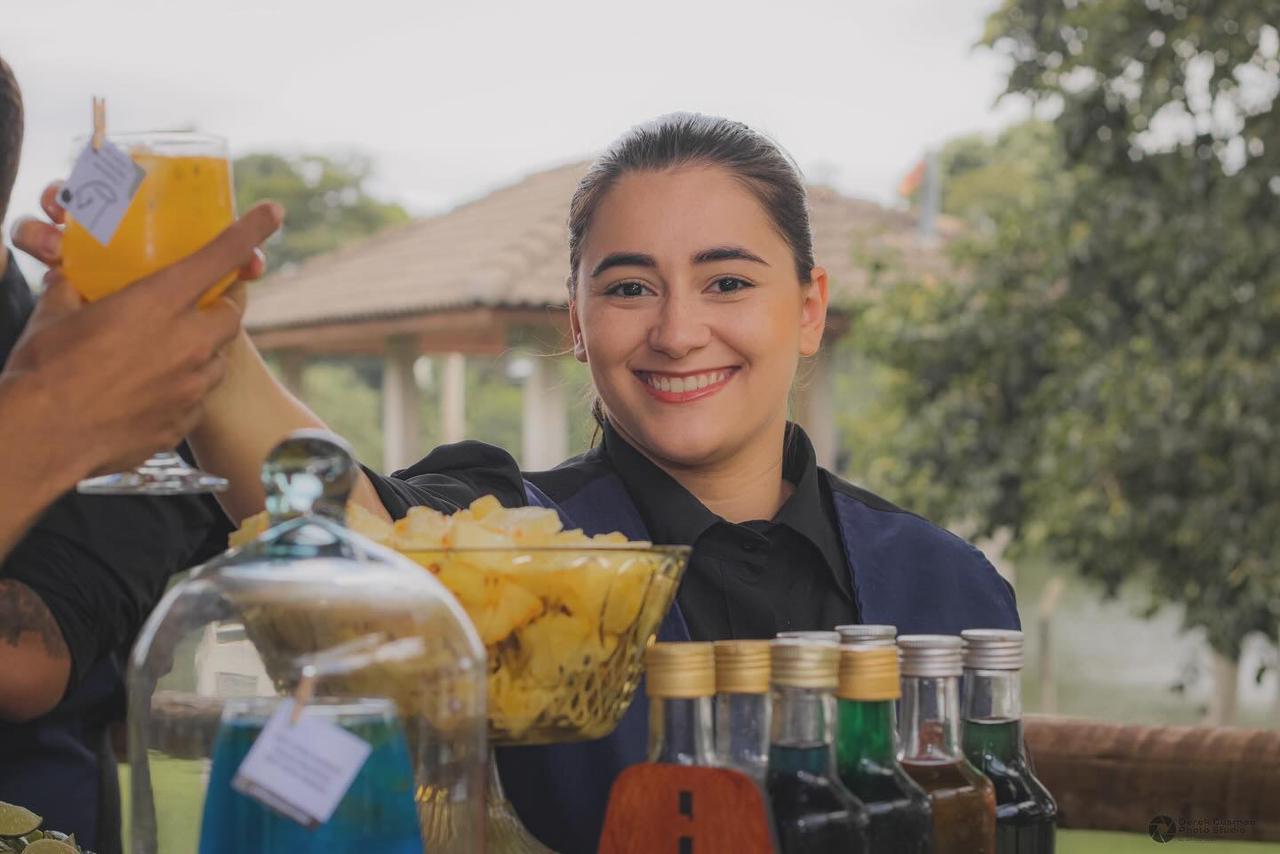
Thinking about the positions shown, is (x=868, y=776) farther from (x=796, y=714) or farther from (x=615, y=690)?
(x=615, y=690)

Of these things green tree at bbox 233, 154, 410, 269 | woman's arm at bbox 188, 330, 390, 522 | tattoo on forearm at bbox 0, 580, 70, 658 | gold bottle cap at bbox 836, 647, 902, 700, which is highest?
green tree at bbox 233, 154, 410, 269

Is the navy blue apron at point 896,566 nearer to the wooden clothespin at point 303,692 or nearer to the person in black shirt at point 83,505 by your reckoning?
the person in black shirt at point 83,505

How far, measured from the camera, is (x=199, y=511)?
1892 mm

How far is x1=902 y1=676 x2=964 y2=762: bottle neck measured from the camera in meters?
1.08

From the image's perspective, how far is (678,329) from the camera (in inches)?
73.7

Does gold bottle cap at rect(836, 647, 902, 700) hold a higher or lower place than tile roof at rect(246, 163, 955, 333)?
lower

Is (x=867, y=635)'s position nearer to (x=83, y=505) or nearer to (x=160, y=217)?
(x=160, y=217)

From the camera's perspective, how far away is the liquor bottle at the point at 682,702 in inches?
40.0

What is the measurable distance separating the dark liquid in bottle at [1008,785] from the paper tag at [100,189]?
2.21 ft

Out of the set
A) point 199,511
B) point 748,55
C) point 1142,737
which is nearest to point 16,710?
point 199,511

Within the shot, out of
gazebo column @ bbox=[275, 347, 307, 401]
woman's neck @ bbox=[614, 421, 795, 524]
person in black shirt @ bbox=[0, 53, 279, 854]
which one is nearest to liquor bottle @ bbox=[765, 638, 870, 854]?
person in black shirt @ bbox=[0, 53, 279, 854]

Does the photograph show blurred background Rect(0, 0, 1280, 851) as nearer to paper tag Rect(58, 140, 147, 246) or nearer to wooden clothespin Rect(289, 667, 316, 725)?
paper tag Rect(58, 140, 147, 246)

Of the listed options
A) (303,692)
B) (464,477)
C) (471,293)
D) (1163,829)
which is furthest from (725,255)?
(471,293)

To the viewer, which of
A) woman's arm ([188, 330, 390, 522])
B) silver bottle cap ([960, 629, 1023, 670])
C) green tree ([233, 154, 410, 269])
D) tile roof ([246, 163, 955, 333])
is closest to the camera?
silver bottle cap ([960, 629, 1023, 670])
